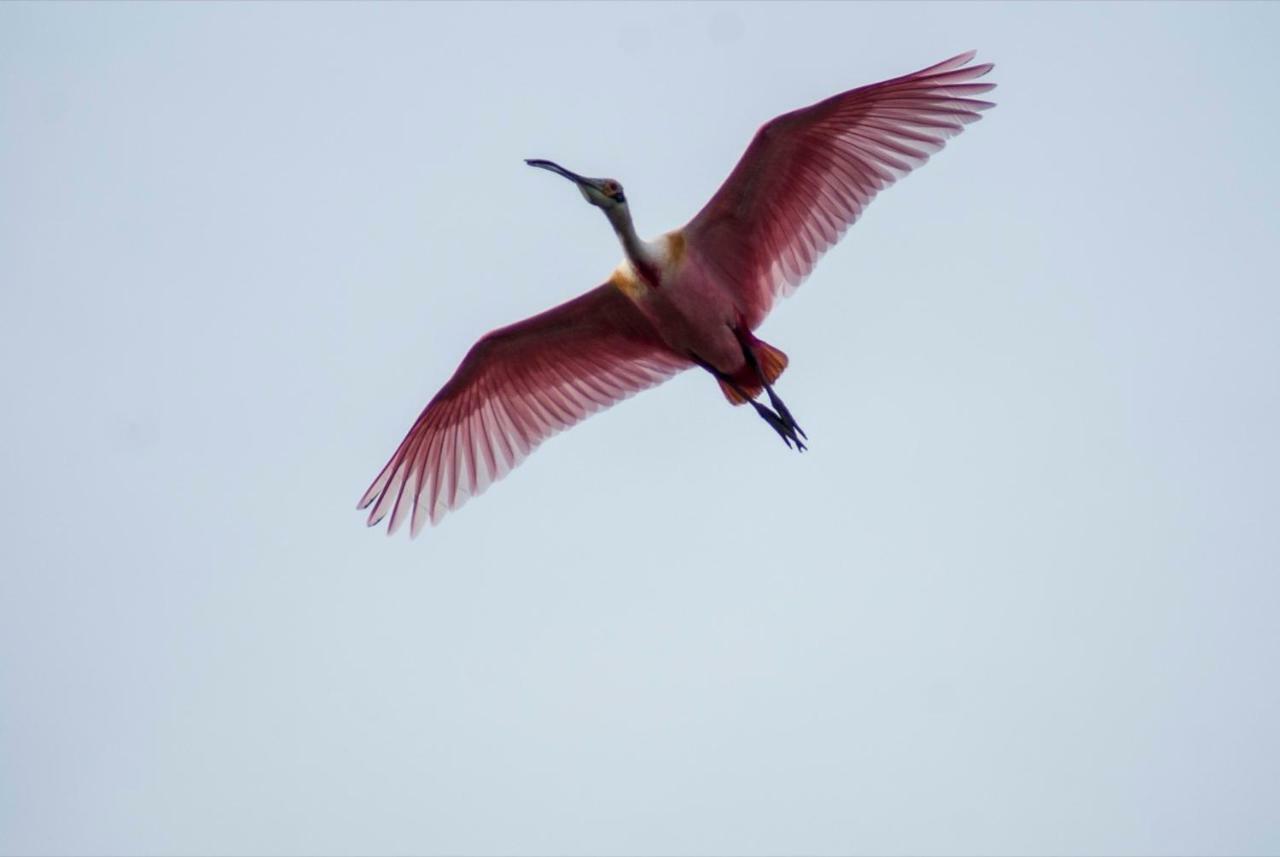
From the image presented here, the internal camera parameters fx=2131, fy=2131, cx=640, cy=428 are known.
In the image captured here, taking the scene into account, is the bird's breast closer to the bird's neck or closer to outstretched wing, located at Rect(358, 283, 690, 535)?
the bird's neck

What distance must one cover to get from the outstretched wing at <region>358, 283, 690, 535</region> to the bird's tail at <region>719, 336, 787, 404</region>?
653 mm

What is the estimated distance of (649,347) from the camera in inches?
632

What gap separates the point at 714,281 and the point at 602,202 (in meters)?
1.01

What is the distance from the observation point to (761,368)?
49.9 ft

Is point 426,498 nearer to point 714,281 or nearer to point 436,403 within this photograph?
point 436,403

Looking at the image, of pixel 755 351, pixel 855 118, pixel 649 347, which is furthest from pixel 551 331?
pixel 855 118

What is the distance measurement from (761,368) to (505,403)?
2399 millimetres

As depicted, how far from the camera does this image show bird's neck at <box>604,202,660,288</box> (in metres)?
15.1

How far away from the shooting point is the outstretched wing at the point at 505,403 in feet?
53.0

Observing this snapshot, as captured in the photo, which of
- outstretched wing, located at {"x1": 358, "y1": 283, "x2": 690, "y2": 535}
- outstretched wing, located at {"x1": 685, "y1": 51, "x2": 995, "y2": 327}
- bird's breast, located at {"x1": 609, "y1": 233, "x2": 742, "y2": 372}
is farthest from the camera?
outstretched wing, located at {"x1": 358, "y1": 283, "x2": 690, "y2": 535}

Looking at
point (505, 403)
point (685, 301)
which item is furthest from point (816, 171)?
point (505, 403)

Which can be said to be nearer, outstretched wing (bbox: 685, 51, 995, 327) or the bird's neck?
outstretched wing (bbox: 685, 51, 995, 327)

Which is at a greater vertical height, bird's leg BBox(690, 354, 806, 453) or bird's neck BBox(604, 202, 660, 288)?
bird's neck BBox(604, 202, 660, 288)

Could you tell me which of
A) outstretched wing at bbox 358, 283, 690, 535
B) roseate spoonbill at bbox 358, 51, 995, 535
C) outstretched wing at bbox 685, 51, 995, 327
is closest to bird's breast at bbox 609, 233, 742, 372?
roseate spoonbill at bbox 358, 51, 995, 535
